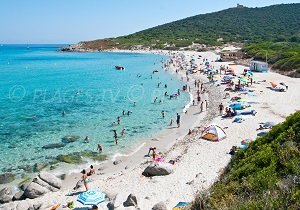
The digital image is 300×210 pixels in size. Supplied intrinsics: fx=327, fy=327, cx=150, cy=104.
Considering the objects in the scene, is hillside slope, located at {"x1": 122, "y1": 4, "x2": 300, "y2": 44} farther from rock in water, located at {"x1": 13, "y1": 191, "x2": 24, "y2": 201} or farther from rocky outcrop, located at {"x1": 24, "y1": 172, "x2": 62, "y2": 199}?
rock in water, located at {"x1": 13, "y1": 191, "x2": 24, "y2": 201}

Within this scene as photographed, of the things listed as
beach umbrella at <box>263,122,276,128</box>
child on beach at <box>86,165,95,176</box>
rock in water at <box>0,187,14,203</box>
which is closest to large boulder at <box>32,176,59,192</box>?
rock in water at <box>0,187,14,203</box>

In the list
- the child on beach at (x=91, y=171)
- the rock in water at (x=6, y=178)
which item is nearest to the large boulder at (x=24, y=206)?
the rock in water at (x=6, y=178)

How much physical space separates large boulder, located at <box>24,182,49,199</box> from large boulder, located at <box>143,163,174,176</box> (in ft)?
17.3

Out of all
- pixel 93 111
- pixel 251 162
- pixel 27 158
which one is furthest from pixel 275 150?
pixel 93 111

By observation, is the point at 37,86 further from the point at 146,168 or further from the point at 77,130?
the point at 146,168

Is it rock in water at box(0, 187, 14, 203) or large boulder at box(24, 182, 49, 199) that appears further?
large boulder at box(24, 182, 49, 199)

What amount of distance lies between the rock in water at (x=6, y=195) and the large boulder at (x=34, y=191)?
2.66ft

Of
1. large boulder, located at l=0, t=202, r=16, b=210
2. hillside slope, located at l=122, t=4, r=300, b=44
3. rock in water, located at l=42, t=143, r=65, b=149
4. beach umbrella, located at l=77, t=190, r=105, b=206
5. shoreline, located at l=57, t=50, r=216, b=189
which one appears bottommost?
shoreline, located at l=57, t=50, r=216, b=189

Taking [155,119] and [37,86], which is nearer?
[155,119]

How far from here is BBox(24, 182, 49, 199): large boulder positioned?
52.9ft

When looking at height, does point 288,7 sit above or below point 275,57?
above

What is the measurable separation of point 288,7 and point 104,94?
16985cm

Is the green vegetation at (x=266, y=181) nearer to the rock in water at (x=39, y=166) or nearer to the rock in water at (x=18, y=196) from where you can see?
the rock in water at (x=18, y=196)

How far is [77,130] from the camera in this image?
27328mm
